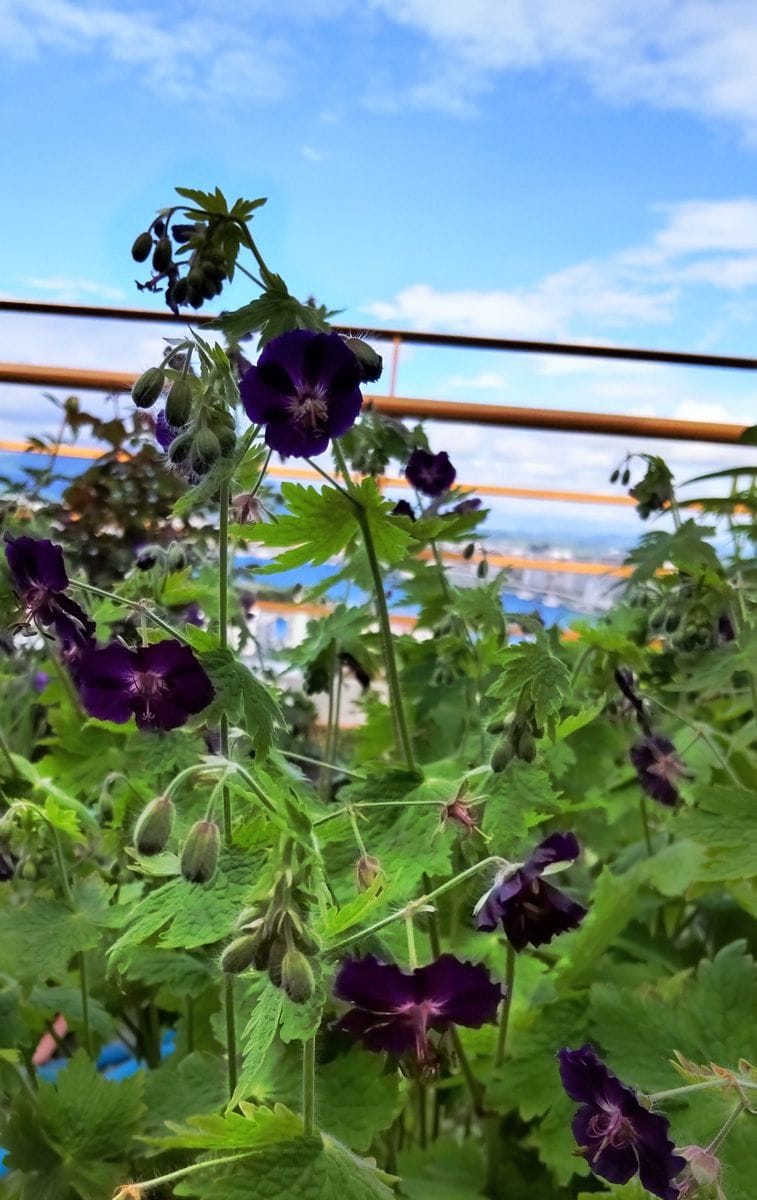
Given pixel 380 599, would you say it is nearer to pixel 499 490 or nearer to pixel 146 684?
pixel 146 684

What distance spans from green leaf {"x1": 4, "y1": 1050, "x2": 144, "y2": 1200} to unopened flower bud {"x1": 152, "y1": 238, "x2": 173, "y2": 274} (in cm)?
66

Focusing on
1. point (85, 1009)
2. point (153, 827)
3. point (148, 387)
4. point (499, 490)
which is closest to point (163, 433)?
point (148, 387)

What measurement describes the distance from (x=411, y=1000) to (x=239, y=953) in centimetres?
23

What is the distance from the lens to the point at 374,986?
61 cm

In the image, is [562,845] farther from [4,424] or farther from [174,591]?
[4,424]

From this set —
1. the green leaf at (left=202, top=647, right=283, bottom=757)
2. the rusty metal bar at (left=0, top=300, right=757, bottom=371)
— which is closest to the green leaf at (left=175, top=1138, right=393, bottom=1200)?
the green leaf at (left=202, top=647, right=283, bottom=757)

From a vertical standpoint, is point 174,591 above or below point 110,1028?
above

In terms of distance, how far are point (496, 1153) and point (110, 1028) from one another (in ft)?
1.31

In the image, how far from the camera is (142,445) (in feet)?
5.82

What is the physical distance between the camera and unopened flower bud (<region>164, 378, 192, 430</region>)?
0.58 m

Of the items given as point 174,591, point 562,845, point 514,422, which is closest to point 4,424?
point 514,422

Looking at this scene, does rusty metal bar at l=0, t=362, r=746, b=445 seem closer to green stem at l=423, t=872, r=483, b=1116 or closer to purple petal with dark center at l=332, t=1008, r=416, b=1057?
green stem at l=423, t=872, r=483, b=1116

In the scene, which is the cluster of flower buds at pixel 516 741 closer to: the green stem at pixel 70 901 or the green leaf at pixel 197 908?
the green leaf at pixel 197 908

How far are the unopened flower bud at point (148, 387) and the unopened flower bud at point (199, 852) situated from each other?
0.93ft
